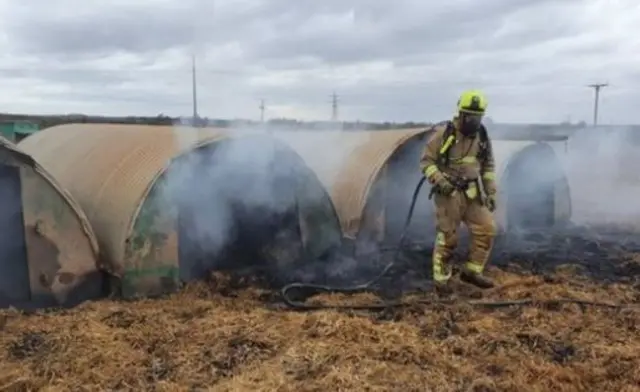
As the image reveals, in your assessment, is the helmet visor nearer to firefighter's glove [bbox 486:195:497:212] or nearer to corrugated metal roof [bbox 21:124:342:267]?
firefighter's glove [bbox 486:195:497:212]

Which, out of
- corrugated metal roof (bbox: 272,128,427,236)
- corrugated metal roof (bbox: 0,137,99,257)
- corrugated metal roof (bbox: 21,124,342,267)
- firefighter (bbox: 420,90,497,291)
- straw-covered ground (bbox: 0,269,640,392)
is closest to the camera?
straw-covered ground (bbox: 0,269,640,392)

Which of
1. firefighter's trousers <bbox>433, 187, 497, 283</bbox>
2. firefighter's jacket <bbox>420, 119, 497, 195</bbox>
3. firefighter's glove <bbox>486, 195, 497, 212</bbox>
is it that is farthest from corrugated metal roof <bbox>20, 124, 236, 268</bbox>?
firefighter's glove <bbox>486, 195, 497, 212</bbox>

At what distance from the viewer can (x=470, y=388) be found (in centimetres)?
407

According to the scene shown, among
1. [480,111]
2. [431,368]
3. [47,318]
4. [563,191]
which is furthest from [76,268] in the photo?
[563,191]

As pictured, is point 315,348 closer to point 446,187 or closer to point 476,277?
point 446,187

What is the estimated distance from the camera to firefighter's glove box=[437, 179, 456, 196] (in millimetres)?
6375

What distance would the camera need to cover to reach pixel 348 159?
29.5ft

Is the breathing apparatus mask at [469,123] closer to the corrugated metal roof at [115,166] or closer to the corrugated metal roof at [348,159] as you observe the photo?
the corrugated metal roof at [348,159]

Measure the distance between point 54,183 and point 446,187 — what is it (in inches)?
A: 144

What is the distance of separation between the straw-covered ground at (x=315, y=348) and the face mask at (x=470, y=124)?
1.79m

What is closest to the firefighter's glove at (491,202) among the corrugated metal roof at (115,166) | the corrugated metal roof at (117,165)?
the corrugated metal roof at (117,165)

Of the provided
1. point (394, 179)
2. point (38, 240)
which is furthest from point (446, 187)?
point (38, 240)

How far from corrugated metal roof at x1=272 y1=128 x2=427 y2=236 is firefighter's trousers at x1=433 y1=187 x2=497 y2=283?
1.74 m

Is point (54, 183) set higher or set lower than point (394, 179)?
higher
